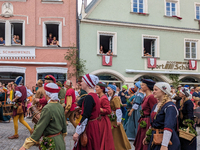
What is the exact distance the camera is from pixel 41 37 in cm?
1691

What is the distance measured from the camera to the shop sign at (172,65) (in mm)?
19078

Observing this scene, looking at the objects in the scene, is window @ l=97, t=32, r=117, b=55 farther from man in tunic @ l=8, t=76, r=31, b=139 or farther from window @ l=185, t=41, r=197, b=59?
man in tunic @ l=8, t=76, r=31, b=139

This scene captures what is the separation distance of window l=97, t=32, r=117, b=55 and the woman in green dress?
1353cm

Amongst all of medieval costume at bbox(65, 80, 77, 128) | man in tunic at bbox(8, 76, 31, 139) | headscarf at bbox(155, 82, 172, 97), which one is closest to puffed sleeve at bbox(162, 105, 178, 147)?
headscarf at bbox(155, 82, 172, 97)

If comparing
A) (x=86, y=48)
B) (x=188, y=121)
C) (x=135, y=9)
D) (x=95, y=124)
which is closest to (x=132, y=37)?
(x=135, y=9)

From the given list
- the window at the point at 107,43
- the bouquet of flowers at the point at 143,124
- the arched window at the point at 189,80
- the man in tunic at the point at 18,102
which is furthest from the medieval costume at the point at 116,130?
the arched window at the point at 189,80

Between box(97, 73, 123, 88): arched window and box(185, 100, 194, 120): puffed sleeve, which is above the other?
box(97, 73, 123, 88): arched window

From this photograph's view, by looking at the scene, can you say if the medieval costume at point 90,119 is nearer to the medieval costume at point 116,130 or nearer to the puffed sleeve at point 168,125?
the puffed sleeve at point 168,125

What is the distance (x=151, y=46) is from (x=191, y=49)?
348cm

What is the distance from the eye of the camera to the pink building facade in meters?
16.5

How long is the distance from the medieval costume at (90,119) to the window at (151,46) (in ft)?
50.0

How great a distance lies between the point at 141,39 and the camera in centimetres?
1867

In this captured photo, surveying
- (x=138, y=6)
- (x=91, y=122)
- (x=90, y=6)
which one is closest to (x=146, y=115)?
(x=91, y=122)

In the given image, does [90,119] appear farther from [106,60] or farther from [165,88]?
[106,60]
